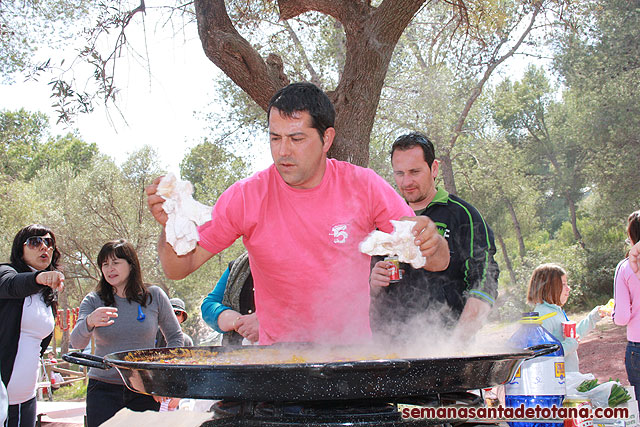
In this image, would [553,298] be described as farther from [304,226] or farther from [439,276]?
[304,226]

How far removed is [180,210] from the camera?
5.77ft

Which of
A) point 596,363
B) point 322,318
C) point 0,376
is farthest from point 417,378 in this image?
point 596,363

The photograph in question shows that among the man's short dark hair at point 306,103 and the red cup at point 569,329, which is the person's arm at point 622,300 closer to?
the red cup at point 569,329

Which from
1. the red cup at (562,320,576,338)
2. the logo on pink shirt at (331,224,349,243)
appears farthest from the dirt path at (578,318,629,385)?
the logo on pink shirt at (331,224,349,243)

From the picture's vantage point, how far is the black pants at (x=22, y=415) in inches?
136

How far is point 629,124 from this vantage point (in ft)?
53.7

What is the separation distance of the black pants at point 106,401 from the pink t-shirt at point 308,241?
1904mm

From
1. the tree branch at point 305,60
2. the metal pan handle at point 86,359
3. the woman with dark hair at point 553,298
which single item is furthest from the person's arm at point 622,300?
the tree branch at point 305,60

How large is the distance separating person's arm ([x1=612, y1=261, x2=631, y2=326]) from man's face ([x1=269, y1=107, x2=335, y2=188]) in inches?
121

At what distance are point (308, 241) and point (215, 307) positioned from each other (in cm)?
148

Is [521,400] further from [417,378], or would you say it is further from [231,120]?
[231,120]

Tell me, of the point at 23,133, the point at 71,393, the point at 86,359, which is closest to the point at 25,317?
the point at 86,359

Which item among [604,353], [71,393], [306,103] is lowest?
[71,393]

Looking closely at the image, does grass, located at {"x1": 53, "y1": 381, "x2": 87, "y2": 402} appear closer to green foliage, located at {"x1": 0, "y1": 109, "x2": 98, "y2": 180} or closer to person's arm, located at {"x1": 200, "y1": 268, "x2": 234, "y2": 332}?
person's arm, located at {"x1": 200, "y1": 268, "x2": 234, "y2": 332}
